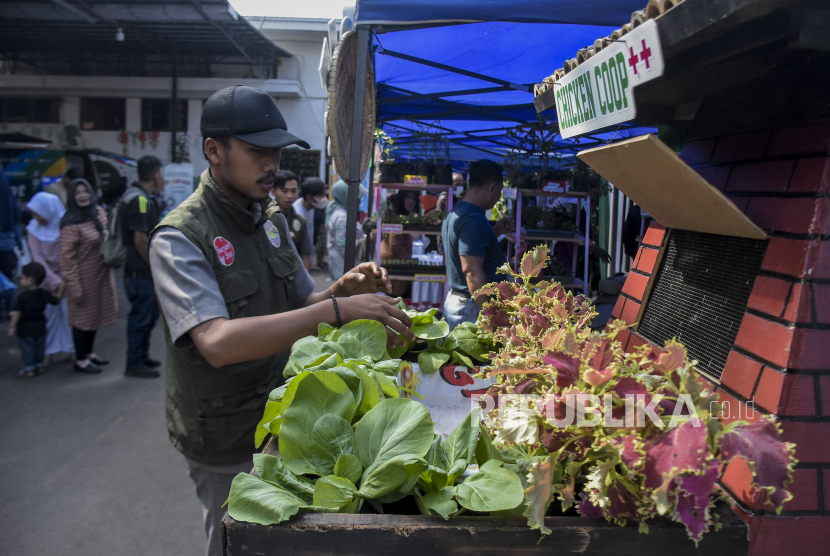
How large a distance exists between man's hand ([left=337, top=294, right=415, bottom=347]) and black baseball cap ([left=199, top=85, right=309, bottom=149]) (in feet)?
1.90

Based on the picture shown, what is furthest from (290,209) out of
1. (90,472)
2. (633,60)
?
(633,60)

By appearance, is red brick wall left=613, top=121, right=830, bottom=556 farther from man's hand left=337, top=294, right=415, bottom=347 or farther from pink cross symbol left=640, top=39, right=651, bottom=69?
man's hand left=337, top=294, right=415, bottom=347

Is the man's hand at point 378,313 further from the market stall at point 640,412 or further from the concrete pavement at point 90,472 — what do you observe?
the concrete pavement at point 90,472

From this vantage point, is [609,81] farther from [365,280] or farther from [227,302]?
[227,302]

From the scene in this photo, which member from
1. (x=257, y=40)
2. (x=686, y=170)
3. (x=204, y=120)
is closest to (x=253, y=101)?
(x=204, y=120)

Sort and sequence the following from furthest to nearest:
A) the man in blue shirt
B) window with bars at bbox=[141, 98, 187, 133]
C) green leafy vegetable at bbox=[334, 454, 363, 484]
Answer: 1. window with bars at bbox=[141, 98, 187, 133]
2. the man in blue shirt
3. green leafy vegetable at bbox=[334, 454, 363, 484]

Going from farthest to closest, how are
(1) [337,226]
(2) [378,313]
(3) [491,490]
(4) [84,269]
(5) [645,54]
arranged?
(1) [337,226] → (4) [84,269] → (2) [378,313] → (5) [645,54] → (3) [491,490]

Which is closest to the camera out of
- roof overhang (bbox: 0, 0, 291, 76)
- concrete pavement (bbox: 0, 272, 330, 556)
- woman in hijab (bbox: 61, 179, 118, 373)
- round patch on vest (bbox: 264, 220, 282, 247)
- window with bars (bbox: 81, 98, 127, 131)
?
round patch on vest (bbox: 264, 220, 282, 247)

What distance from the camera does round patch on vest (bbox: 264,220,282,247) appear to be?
2.26 meters

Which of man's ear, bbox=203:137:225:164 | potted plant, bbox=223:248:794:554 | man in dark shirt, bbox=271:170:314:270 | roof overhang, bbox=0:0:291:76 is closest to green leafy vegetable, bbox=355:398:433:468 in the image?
potted plant, bbox=223:248:794:554

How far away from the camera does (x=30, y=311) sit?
535cm

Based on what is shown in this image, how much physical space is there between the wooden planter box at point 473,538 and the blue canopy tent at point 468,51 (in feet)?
7.13

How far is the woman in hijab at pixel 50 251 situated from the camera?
19.2 feet

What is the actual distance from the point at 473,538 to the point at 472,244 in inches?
125
